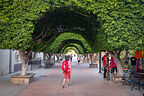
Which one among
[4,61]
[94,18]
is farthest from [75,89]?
[4,61]

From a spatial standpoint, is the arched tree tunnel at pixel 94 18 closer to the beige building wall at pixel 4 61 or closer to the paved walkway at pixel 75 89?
the paved walkway at pixel 75 89

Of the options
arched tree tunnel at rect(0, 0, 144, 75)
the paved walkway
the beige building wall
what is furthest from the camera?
the beige building wall

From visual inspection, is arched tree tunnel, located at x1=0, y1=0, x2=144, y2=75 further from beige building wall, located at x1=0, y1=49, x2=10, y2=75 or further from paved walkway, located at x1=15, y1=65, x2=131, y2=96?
beige building wall, located at x1=0, y1=49, x2=10, y2=75

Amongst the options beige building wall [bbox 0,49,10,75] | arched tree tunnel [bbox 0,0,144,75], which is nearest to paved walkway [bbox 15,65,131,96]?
arched tree tunnel [bbox 0,0,144,75]

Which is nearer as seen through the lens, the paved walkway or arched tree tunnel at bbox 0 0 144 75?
the paved walkway

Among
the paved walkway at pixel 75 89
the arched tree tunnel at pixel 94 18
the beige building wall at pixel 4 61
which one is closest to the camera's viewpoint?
the paved walkway at pixel 75 89

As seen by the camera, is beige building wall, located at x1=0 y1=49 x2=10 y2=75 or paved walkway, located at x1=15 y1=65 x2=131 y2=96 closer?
paved walkway, located at x1=15 y1=65 x2=131 y2=96

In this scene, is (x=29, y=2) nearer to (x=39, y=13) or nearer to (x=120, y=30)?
(x=39, y=13)

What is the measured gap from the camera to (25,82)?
9.90 meters

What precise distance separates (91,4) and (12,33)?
4.29 m

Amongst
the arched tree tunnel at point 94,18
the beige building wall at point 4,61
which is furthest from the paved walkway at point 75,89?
the beige building wall at point 4,61

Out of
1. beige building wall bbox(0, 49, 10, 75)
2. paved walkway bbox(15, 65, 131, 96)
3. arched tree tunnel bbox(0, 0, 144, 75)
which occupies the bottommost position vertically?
paved walkway bbox(15, 65, 131, 96)

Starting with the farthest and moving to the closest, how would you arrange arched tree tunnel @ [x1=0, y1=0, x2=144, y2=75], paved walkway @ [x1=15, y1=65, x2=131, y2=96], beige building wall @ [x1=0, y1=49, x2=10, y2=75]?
beige building wall @ [x1=0, y1=49, x2=10, y2=75], arched tree tunnel @ [x1=0, y1=0, x2=144, y2=75], paved walkway @ [x1=15, y1=65, x2=131, y2=96]

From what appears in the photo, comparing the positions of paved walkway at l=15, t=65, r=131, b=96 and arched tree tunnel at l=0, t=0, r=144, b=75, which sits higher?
arched tree tunnel at l=0, t=0, r=144, b=75
